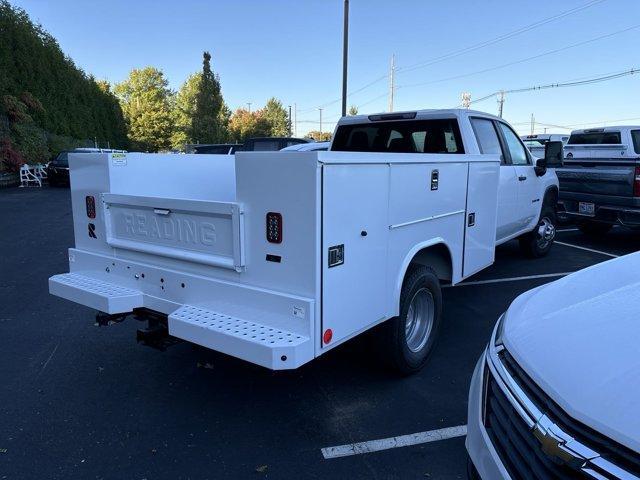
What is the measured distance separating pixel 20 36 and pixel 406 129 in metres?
26.7

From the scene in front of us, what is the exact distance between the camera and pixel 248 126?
6944cm

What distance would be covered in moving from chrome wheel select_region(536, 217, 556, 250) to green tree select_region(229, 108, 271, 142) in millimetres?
57145

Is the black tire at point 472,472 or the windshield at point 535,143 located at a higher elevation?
the windshield at point 535,143

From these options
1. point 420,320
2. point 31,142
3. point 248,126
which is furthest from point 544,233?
point 248,126

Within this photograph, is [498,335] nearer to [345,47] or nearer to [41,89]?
[345,47]

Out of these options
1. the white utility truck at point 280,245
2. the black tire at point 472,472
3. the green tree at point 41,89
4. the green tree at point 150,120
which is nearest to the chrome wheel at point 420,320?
the white utility truck at point 280,245

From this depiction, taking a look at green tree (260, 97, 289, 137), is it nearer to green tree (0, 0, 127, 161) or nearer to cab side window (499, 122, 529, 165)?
green tree (0, 0, 127, 161)

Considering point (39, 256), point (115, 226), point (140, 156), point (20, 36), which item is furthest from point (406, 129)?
point (20, 36)

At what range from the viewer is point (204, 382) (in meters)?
3.95

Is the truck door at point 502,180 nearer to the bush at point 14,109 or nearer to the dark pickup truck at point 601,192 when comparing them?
the dark pickup truck at point 601,192

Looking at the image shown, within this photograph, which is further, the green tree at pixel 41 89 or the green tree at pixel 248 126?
the green tree at pixel 248 126

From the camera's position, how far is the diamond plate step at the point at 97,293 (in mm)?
3434

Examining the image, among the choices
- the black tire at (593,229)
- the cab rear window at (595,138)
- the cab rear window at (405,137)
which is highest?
the cab rear window at (595,138)

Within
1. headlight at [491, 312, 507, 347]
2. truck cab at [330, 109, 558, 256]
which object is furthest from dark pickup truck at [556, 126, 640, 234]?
headlight at [491, 312, 507, 347]
